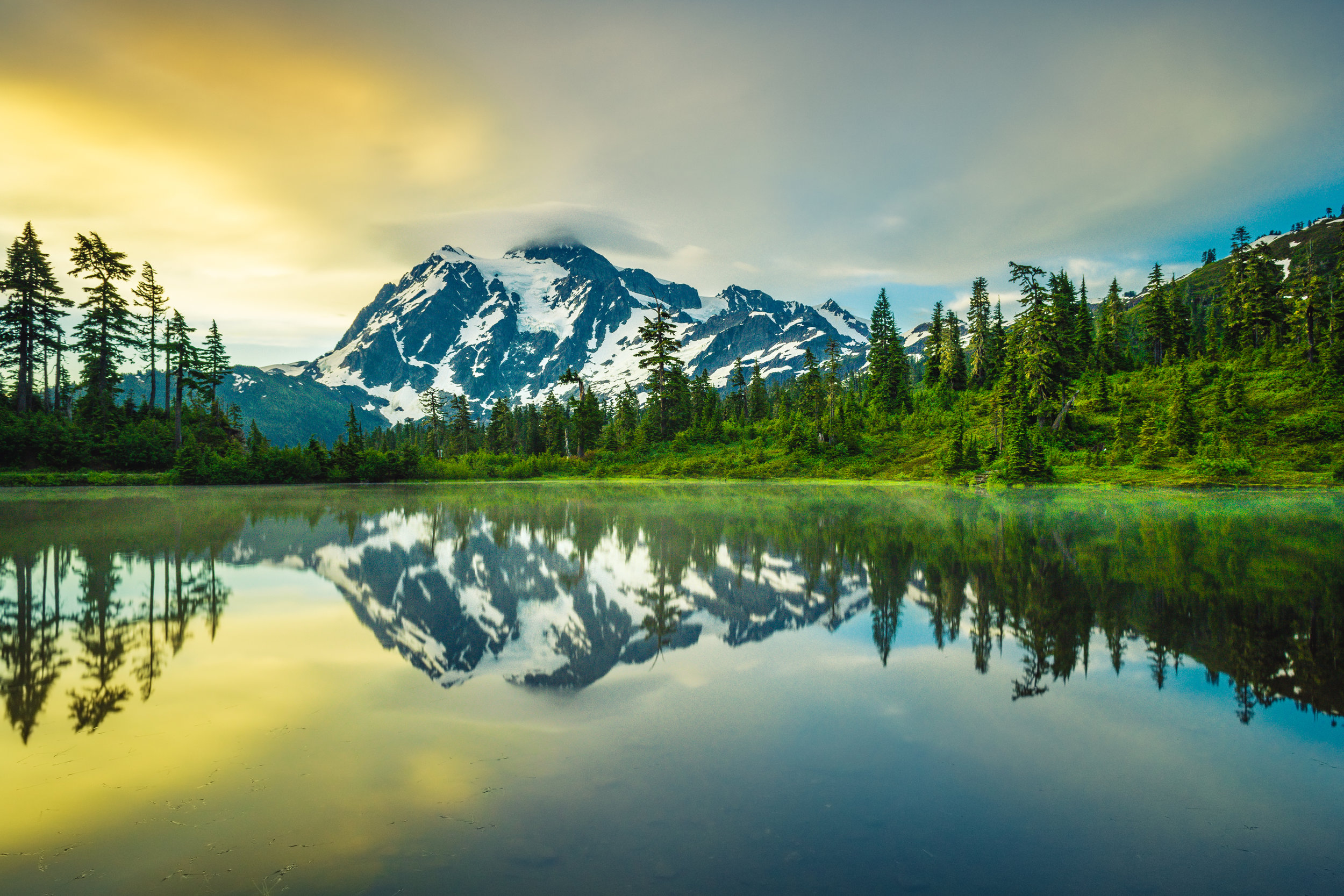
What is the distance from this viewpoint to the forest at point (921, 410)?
149ft

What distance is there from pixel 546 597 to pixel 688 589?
261 cm

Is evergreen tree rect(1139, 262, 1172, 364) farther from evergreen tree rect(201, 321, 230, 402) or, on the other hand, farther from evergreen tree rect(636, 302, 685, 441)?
evergreen tree rect(201, 321, 230, 402)

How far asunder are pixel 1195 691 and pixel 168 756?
976cm

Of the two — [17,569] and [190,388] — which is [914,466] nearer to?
[17,569]

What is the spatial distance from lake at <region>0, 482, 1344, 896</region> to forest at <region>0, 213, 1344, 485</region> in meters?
36.7

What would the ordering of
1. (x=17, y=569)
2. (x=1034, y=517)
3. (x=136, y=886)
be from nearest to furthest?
(x=136, y=886) → (x=17, y=569) → (x=1034, y=517)

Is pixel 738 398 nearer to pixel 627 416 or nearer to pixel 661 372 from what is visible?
pixel 627 416

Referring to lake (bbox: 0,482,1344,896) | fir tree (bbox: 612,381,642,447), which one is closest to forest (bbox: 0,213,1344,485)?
fir tree (bbox: 612,381,642,447)

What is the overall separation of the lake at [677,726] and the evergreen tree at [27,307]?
55.7 meters

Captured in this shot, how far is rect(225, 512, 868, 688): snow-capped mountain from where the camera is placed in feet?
28.1

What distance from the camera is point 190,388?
66562 millimetres

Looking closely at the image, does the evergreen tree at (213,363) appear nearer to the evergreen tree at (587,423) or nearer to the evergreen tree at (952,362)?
the evergreen tree at (587,423)

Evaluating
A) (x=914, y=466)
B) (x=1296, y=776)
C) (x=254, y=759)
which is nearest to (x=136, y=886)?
(x=254, y=759)

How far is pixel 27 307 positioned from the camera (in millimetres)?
53625
